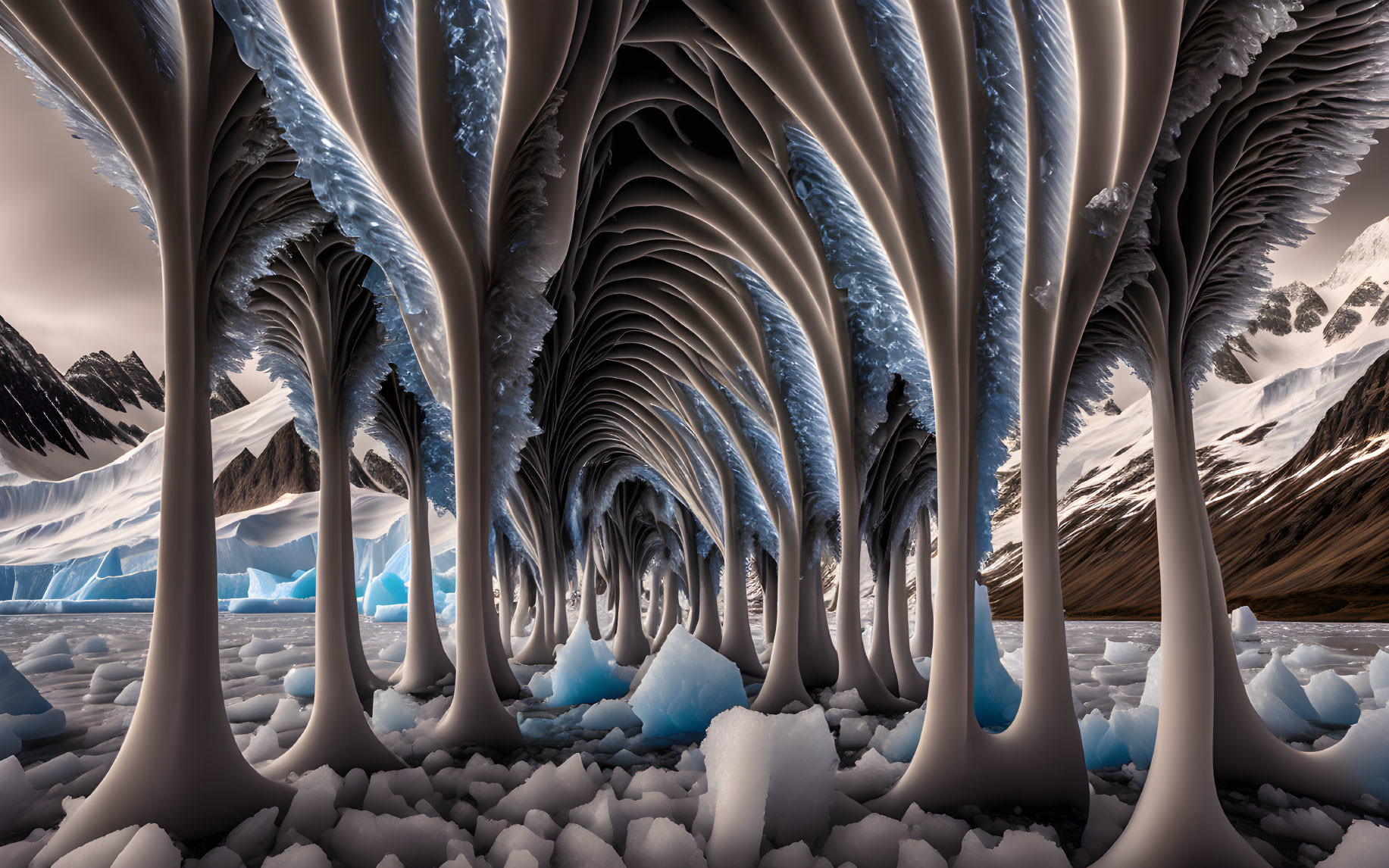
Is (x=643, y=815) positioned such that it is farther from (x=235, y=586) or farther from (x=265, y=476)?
(x=265, y=476)

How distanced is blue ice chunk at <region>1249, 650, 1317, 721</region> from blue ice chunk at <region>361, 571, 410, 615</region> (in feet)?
170

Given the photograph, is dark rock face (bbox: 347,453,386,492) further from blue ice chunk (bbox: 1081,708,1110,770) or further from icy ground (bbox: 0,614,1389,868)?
blue ice chunk (bbox: 1081,708,1110,770)

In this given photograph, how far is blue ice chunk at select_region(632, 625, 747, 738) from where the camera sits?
8.06 m

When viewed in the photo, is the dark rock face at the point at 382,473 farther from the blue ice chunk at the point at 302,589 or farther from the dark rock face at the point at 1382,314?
the dark rock face at the point at 1382,314

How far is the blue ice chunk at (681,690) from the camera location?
8.06 metres

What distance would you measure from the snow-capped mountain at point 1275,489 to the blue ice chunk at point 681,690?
16646mm

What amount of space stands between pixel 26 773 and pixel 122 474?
117 m

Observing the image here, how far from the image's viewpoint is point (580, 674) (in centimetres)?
1076

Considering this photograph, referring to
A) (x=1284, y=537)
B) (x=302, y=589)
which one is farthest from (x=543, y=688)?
(x=1284, y=537)

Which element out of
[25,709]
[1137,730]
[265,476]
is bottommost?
[1137,730]

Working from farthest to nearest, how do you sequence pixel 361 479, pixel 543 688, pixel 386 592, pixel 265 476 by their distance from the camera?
pixel 361 479
pixel 265 476
pixel 386 592
pixel 543 688

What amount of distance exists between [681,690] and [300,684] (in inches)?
296

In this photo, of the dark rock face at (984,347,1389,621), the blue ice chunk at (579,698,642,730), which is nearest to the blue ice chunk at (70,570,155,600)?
the blue ice chunk at (579,698,642,730)

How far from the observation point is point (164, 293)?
15.2 ft
